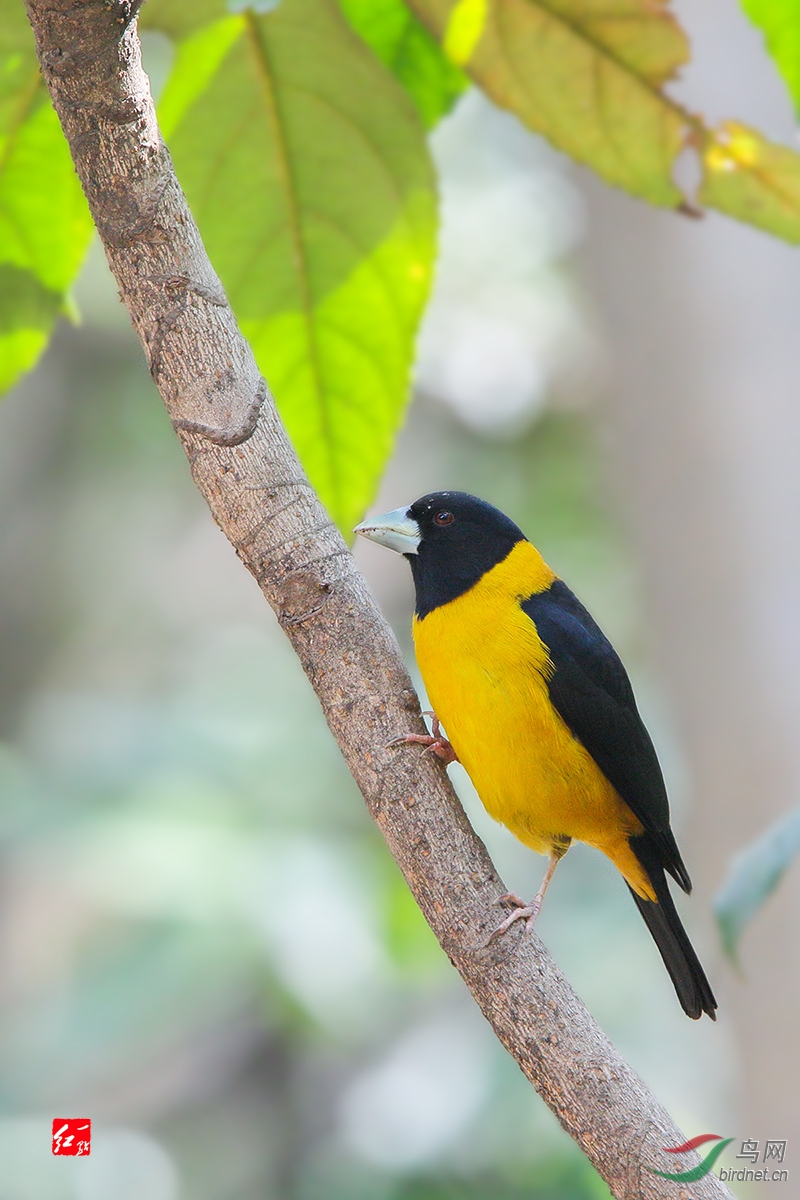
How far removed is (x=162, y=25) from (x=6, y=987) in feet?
20.7

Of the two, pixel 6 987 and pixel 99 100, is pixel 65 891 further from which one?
pixel 99 100

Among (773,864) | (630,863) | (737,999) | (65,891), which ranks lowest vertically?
(65,891)

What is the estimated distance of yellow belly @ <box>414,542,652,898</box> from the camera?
2332 millimetres

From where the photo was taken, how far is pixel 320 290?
1.83 meters

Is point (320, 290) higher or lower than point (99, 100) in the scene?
lower

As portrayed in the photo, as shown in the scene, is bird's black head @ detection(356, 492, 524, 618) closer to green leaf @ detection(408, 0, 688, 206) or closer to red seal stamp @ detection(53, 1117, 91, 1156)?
green leaf @ detection(408, 0, 688, 206)

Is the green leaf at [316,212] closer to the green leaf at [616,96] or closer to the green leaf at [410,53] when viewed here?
the green leaf at [410,53]

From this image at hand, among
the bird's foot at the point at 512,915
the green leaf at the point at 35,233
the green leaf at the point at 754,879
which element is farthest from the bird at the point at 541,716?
the green leaf at the point at 35,233

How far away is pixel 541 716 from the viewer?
7.89 ft

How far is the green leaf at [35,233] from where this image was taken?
1.74m

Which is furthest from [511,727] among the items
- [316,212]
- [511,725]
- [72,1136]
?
[72,1136]

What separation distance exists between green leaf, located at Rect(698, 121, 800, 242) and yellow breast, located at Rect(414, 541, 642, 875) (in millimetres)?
946

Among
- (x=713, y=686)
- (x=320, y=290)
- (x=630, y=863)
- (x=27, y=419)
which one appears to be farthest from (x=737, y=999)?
(x=27, y=419)

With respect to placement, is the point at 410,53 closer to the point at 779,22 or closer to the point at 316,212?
the point at 316,212
